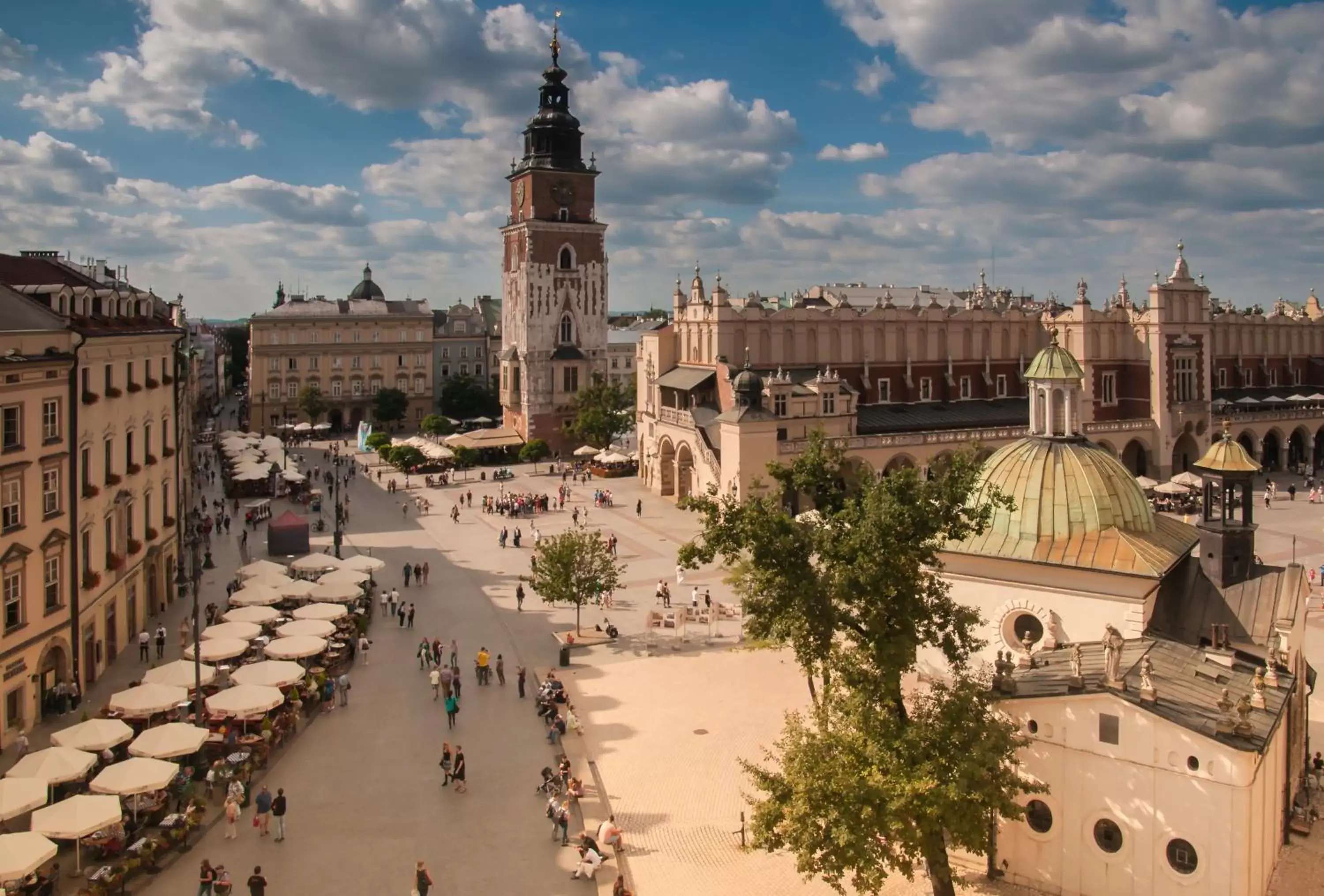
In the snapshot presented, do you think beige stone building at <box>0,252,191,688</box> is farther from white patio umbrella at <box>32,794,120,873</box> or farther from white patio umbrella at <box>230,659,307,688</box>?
white patio umbrella at <box>32,794,120,873</box>

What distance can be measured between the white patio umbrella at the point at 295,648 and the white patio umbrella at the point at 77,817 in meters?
8.66

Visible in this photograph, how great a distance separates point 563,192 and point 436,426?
22.6 metres

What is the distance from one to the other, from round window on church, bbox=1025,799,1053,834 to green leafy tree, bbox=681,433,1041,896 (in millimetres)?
863

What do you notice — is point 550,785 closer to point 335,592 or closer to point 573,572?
point 573,572

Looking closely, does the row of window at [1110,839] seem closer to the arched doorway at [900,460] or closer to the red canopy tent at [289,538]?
the red canopy tent at [289,538]

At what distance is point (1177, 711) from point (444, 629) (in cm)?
2272

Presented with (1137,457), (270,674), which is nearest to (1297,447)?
(1137,457)

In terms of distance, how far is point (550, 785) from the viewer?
20891 mm

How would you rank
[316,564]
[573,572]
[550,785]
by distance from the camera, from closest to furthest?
[550,785] < [573,572] < [316,564]

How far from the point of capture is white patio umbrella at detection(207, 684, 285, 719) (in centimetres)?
2269

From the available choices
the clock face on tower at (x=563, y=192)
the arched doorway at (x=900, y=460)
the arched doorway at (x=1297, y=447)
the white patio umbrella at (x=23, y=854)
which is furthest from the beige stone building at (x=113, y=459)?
the arched doorway at (x=1297, y=447)

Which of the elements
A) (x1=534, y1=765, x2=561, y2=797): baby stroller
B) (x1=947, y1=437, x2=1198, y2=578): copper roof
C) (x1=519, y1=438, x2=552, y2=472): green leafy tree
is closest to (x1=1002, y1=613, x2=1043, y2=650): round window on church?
(x1=947, y1=437, x2=1198, y2=578): copper roof

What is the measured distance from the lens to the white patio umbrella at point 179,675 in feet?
79.4

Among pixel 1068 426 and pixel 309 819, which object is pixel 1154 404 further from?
pixel 309 819
